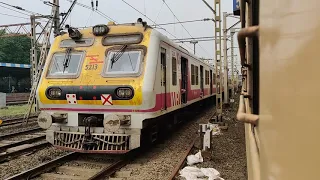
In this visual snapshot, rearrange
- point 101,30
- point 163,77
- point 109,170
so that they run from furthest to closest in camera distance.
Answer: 1. point 163,77
2. point 101,30
3. point 109,170

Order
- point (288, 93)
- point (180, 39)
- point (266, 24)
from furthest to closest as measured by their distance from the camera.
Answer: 1. point (180, 39)
2. point (266, 24)
3. point (288, 93)

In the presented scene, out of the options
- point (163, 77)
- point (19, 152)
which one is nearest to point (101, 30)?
point (163, 77)

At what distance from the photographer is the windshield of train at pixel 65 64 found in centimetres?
646

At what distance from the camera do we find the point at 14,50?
4888 cm

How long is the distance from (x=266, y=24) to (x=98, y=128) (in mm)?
5282

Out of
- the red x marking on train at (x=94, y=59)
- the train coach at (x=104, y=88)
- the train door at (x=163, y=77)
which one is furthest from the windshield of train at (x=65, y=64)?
→ the train door at (x=163, y=77)

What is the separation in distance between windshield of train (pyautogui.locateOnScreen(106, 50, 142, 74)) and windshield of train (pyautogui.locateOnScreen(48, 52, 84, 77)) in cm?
72

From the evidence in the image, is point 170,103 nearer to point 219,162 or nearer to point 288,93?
point 219,162

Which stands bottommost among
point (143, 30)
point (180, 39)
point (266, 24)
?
point (266, 24)

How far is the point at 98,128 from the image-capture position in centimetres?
600

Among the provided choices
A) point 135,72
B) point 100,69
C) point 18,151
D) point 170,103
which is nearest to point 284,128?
point 135,72

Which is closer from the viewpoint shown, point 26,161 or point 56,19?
point 26,161

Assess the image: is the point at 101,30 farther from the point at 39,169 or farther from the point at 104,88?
the point at 39,169

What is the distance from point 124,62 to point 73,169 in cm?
226
